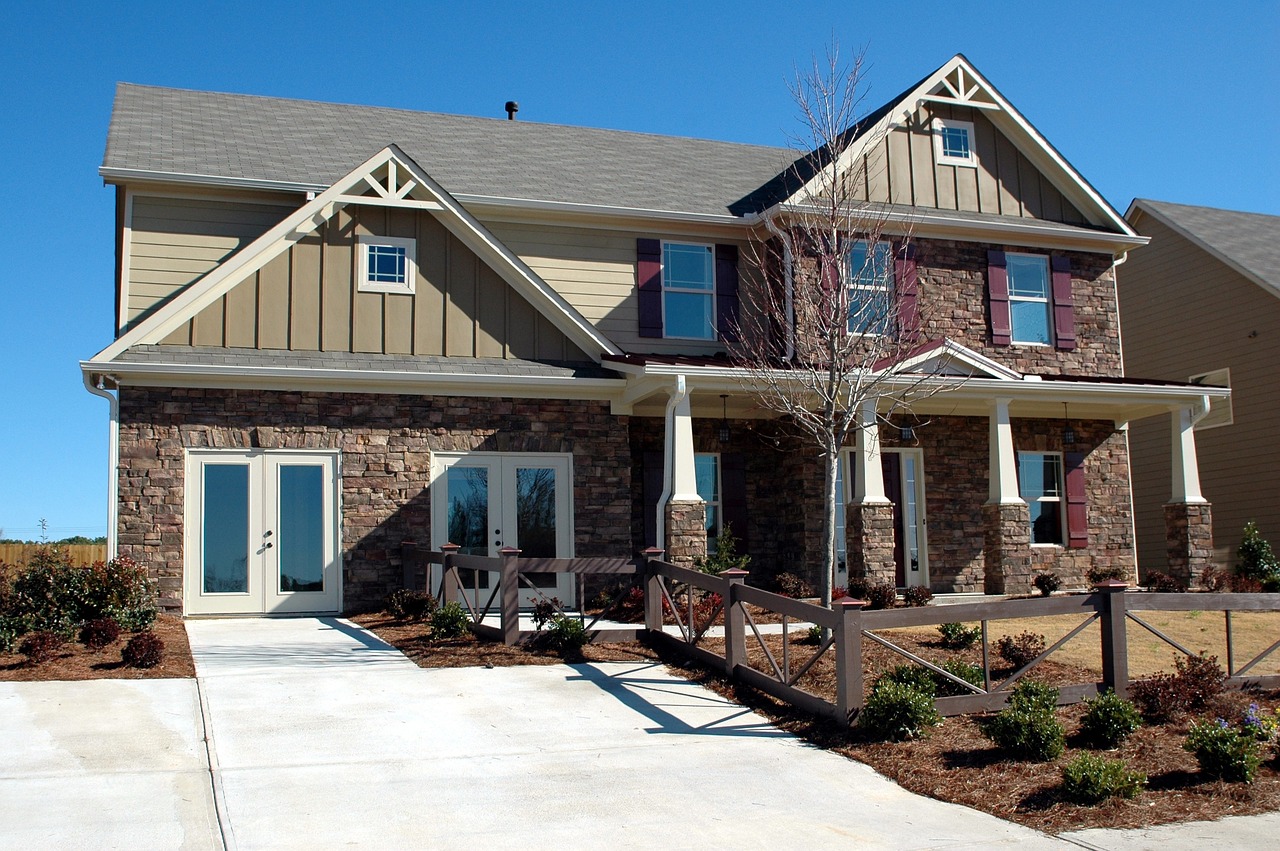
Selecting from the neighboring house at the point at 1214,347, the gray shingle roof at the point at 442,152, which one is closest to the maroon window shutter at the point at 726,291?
the gray shingle roof at the point at 442,152

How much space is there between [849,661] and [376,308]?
Answer: 903 cm

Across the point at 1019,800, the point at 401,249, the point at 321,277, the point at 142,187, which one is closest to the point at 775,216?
the point at 401,249

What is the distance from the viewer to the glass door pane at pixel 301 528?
14.2 m

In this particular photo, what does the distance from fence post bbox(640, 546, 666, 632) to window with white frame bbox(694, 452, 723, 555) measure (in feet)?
16.2

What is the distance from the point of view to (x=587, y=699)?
9.30 meters

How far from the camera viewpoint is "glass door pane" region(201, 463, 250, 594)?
13922 millimetres

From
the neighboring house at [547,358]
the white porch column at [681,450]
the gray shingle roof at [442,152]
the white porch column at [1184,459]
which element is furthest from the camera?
the white porch column at [1184,459]

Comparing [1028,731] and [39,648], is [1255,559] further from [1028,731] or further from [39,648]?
[39,648]

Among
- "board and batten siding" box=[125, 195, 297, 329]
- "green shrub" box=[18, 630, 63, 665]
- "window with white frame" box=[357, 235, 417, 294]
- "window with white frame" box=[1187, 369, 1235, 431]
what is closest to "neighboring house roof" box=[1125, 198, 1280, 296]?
"window with white frame" box=[1187, 369, 1235, 431]

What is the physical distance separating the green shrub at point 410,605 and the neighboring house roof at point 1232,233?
53.5 ft

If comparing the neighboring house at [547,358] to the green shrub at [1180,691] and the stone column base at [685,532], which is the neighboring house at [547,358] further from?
the green shrub at [1180,691]

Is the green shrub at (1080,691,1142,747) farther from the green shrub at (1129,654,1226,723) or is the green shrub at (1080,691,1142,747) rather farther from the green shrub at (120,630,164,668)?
the green shrub at (120,630,164,668)

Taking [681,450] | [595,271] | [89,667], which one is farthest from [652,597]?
[595,271]

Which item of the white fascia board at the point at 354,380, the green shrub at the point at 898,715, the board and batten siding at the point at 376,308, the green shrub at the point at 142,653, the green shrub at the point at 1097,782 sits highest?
the board and batten siding at the point at 376,308
